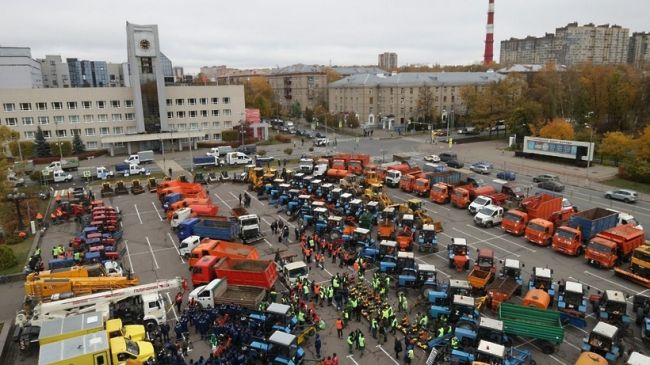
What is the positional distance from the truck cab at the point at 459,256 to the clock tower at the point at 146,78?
49213 millimetres

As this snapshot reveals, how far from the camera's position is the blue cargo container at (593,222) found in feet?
80.3

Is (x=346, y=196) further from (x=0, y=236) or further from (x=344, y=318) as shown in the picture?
(x=0, y=236)

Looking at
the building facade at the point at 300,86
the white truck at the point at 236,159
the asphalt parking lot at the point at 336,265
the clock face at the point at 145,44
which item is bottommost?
the asphalt parking lot at the point at 336,265

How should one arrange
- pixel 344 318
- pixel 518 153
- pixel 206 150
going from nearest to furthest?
pixel 344 318
pixel 518 153
pixel 206 150

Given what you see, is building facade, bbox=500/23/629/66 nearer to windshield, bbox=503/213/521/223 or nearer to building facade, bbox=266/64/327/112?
building facade, bbox=266/64/327/112

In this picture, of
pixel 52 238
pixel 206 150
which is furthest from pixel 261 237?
pixel 206 150

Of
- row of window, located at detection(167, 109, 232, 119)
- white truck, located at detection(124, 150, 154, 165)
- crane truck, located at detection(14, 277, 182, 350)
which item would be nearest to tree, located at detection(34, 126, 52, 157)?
white truck, located at detection(124, 150, 154, 165)

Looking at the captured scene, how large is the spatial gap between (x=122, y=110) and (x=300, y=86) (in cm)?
5197

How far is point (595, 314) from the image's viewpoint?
1756 centimetres

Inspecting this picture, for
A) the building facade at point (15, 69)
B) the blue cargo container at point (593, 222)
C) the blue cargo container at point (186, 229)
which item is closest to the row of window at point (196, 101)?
the building facade at point (15, 69)

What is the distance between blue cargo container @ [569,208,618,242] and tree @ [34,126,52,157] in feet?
189

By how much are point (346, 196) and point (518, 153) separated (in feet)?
103

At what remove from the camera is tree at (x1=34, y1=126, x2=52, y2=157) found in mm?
53250

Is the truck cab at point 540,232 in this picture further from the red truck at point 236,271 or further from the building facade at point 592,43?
the building facade at point 592,43
